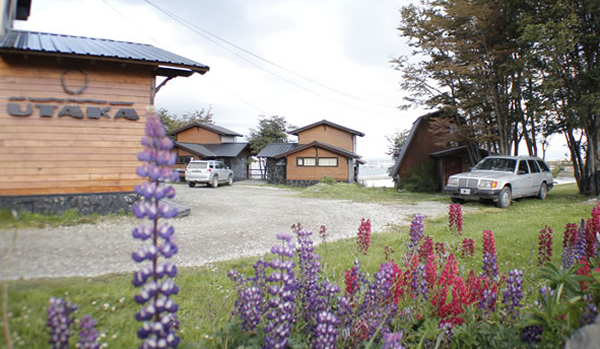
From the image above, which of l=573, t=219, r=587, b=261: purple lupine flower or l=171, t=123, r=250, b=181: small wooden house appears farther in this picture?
l=171, t=123, r=250, b=181: small wooden house

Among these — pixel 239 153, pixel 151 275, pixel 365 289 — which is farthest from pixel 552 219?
pixel 239 153

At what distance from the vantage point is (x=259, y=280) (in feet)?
5.07

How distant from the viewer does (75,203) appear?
3.11 feet

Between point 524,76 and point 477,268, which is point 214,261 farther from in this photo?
point 524,76

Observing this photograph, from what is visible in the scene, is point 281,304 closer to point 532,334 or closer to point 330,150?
point 532,334

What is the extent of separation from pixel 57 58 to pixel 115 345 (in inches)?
33.3

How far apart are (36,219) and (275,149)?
32862 millimetres

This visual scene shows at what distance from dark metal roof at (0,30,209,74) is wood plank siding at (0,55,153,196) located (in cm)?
3

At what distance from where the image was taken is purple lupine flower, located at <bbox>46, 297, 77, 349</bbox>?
67 centimetres

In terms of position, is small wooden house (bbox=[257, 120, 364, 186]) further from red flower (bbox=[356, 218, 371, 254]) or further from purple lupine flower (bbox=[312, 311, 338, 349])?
purple lupine flower (bbox=[312, 311, 338, 349])

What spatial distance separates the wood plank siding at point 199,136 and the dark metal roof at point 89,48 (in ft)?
123

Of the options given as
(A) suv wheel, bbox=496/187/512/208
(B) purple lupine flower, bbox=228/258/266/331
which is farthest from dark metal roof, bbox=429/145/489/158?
(B) purple lupine flower, bbox=228/258/266/331

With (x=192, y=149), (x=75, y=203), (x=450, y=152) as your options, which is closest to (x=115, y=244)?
(x=75, y=203)

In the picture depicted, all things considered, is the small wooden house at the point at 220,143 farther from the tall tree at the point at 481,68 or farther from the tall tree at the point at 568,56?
the tall tree at the point at 568,56
